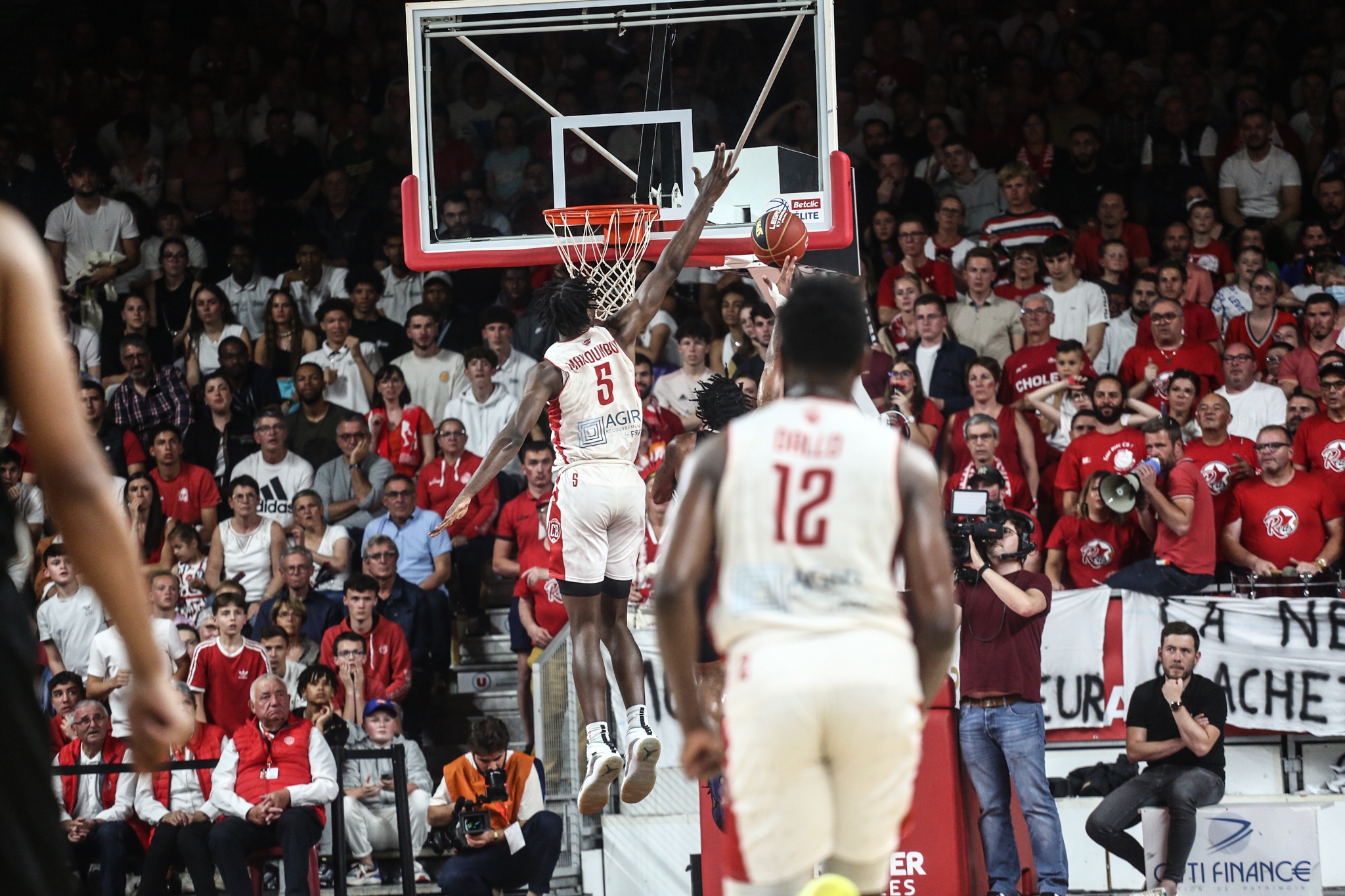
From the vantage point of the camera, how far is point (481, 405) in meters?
13.6

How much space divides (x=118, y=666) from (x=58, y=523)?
9678mm

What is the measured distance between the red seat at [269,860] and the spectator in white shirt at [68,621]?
2.72 metres

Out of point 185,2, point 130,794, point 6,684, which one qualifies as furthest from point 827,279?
point 185,2

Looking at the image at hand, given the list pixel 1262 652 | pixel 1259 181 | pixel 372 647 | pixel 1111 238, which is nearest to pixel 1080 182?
pixel 1111 238

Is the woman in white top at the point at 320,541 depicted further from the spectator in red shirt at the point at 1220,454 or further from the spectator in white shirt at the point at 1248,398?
the spectator in white shirt at the point at 1248,398

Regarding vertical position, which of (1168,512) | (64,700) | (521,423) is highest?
(521,423)

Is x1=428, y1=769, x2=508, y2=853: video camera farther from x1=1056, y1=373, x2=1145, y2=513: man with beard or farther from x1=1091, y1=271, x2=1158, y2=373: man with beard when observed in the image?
x1=1091, y1=271, x2=1158, y2=373: man with beard

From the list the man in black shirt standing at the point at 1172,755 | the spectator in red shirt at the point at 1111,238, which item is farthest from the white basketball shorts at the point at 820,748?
the spectator in red shirt at the point at 1111,238

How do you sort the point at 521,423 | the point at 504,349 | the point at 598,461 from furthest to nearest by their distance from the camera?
the point at 504,349
the point at 598,461
the point at 521,423

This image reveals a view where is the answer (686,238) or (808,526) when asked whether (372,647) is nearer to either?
(686,238)

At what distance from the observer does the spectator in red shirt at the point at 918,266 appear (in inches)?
550

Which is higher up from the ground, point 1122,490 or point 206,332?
point 206,332

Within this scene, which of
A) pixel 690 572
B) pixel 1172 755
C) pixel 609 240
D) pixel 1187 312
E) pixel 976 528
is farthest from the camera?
pixel 1187 312

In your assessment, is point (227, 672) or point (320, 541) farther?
point (320, 541)
